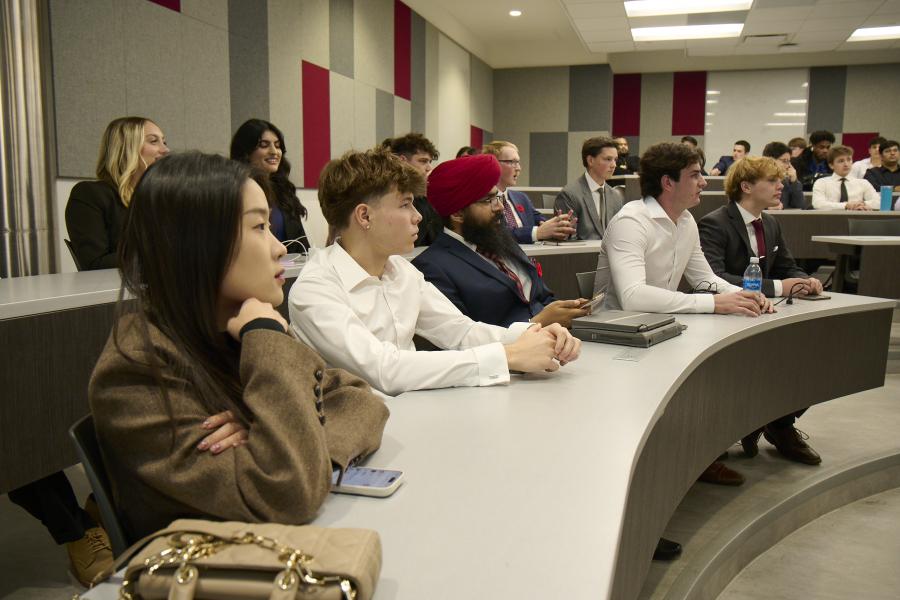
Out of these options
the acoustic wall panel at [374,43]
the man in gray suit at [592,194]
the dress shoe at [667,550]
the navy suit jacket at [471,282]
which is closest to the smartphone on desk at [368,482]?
the navy suit jacket at [471,282]

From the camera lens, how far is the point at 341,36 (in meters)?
6.54

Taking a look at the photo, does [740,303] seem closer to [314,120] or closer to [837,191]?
[314,120]

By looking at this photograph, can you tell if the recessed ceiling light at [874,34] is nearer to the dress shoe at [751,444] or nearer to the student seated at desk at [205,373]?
the dress shoe at [751,444]

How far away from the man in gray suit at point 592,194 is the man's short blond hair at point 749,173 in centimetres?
162

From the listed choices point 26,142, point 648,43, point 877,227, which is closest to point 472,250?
point 26,142

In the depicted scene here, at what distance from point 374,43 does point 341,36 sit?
70 cm

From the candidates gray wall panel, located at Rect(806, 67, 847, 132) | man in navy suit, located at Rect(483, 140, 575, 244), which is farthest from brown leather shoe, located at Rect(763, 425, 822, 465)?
gray wall panel, located at Rect(806, 67, 847, 132)

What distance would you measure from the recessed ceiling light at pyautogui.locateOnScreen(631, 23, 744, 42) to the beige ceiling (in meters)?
0.13

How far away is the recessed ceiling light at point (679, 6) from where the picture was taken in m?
7.54

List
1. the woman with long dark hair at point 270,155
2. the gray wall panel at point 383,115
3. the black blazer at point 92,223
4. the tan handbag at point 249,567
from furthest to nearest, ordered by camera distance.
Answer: the gray wall panel at point 383,115
the woman with long dark hair at point 270,155
the black blazer at point 92,223
the tan handbag at point 249,567

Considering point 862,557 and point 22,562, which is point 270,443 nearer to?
point 22,562

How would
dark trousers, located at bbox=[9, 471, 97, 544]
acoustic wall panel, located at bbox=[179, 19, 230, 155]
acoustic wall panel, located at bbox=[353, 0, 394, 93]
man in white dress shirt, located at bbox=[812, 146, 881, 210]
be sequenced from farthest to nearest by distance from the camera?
man in white dress shirt, located at bbox=[812, 146, 881, 210]
acoustic wall panel, located at bbox=[353, 0, 394, 93]
acoustic wall panel, located at bbox=[179, 19, 230, 155]
dark trousers, located at bbox=[9, 471, 97, 544]

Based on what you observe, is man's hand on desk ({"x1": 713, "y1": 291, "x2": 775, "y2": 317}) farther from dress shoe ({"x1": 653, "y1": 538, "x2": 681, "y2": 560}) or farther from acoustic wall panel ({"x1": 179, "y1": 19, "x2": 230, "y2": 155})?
acoustic wall panel ({"x1": 179, "y1": 19, "x2": 230, "y2": 155})

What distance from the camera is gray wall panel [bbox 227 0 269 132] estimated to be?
5055 mm
